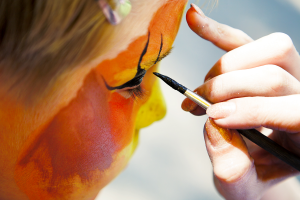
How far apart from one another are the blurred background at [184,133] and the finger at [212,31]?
58mm

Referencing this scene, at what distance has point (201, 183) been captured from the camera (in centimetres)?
63

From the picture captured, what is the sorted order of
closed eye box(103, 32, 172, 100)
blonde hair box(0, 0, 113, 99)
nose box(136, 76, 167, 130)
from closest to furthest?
blonde hair box(0, 0, 113, 99) → closed eye box(103, 32, 172, 100) → nose box(136, 76, 167, 130)

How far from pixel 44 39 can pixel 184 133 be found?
47 cm

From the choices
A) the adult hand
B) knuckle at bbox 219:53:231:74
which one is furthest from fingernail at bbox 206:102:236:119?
knuckle at bbox 219:53:231:74

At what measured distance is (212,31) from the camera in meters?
0.49

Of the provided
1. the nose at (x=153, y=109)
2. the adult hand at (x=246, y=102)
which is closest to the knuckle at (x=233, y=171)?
the adult hand at (x=246, y=102)

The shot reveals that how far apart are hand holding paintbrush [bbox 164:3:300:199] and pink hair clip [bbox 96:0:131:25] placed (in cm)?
20

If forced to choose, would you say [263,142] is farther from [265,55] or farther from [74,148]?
[74,148]

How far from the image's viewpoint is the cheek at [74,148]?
13.0 inches

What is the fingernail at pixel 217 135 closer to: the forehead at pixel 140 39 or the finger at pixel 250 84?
the finger at pixel 250 84

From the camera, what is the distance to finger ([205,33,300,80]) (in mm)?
438

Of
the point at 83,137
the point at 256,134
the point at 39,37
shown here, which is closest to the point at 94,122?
the point at 83,137

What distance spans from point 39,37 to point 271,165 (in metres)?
0.53

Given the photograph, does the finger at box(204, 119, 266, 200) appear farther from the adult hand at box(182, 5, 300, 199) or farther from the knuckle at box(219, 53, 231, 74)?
the knuckle at box(219, 53, 231, 74)
